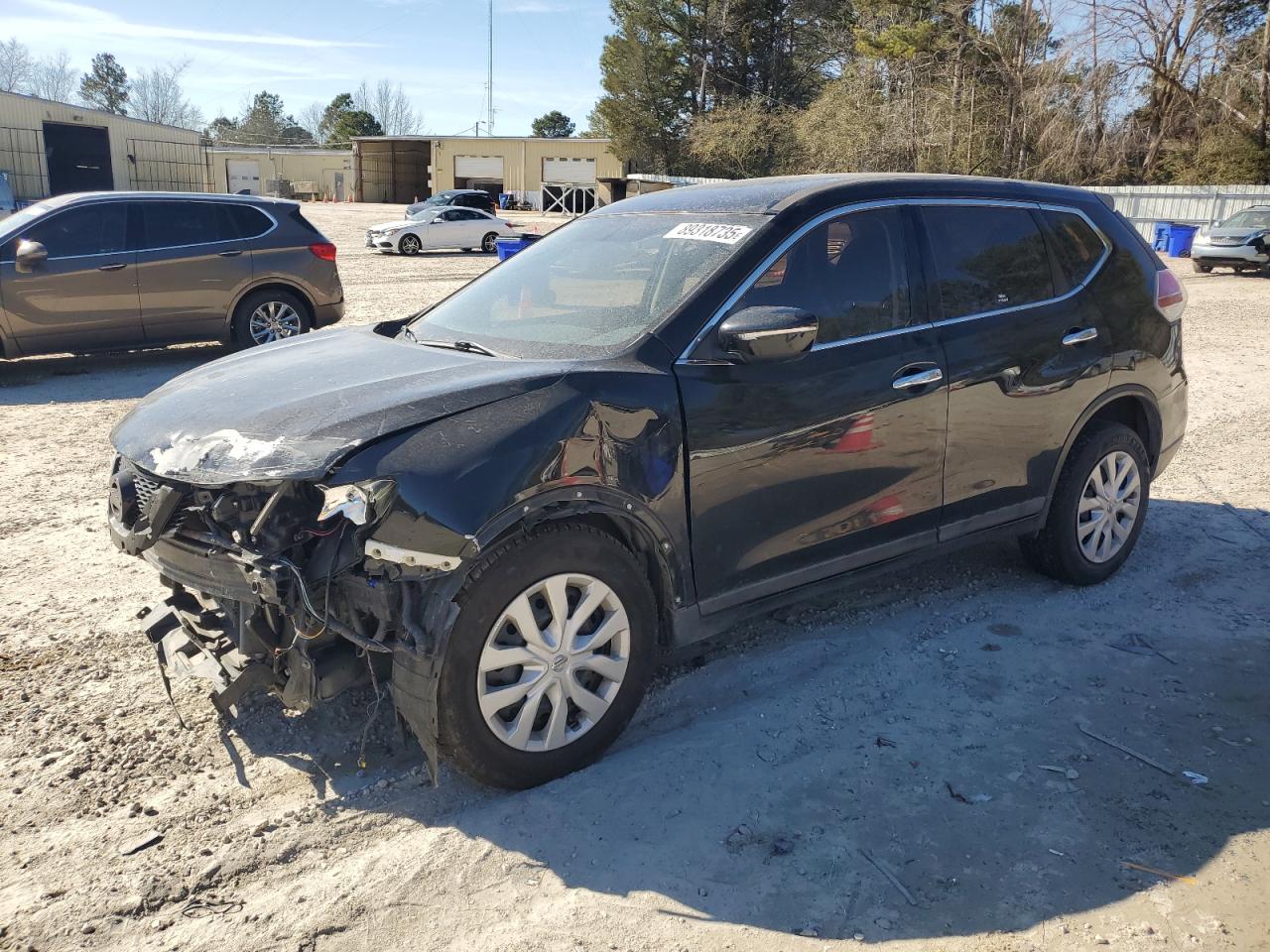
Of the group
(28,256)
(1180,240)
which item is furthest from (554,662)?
(1180,240)

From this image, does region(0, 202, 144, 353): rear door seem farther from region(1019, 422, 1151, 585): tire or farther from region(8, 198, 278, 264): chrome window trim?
region(1019, 422, 1151, 585): tire

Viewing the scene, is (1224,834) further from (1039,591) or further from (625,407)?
(625,407)

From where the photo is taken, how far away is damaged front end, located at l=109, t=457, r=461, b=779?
2.85 metres

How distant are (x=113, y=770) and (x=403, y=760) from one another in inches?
37.8

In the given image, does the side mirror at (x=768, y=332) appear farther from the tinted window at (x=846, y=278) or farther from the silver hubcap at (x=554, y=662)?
the silver hubcap at (x=554, y=662)

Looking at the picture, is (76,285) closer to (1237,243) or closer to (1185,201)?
(1237,243)

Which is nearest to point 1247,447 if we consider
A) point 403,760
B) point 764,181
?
point 764,181

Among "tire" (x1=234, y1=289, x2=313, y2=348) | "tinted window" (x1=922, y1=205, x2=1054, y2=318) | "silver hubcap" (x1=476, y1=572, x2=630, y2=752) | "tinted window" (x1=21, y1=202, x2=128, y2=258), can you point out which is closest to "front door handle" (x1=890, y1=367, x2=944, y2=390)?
"tinted window" (x1=922, y1=205, x2=1054, y2=318)

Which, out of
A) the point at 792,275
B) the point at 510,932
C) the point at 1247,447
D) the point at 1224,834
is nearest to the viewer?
the point at 510,932

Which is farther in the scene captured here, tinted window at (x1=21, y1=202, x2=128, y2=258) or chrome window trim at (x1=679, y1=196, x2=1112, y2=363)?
tinted window at (x1=21, y1=202, x2=128, y2=258)

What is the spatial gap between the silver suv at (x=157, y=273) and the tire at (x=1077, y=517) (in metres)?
8.22

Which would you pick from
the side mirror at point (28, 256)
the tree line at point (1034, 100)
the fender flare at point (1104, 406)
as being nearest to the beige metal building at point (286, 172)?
the tree line at point (1034, 100)

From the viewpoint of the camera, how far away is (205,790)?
3.20m

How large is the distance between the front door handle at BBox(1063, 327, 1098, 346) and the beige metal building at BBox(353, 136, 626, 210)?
57.1 meters
